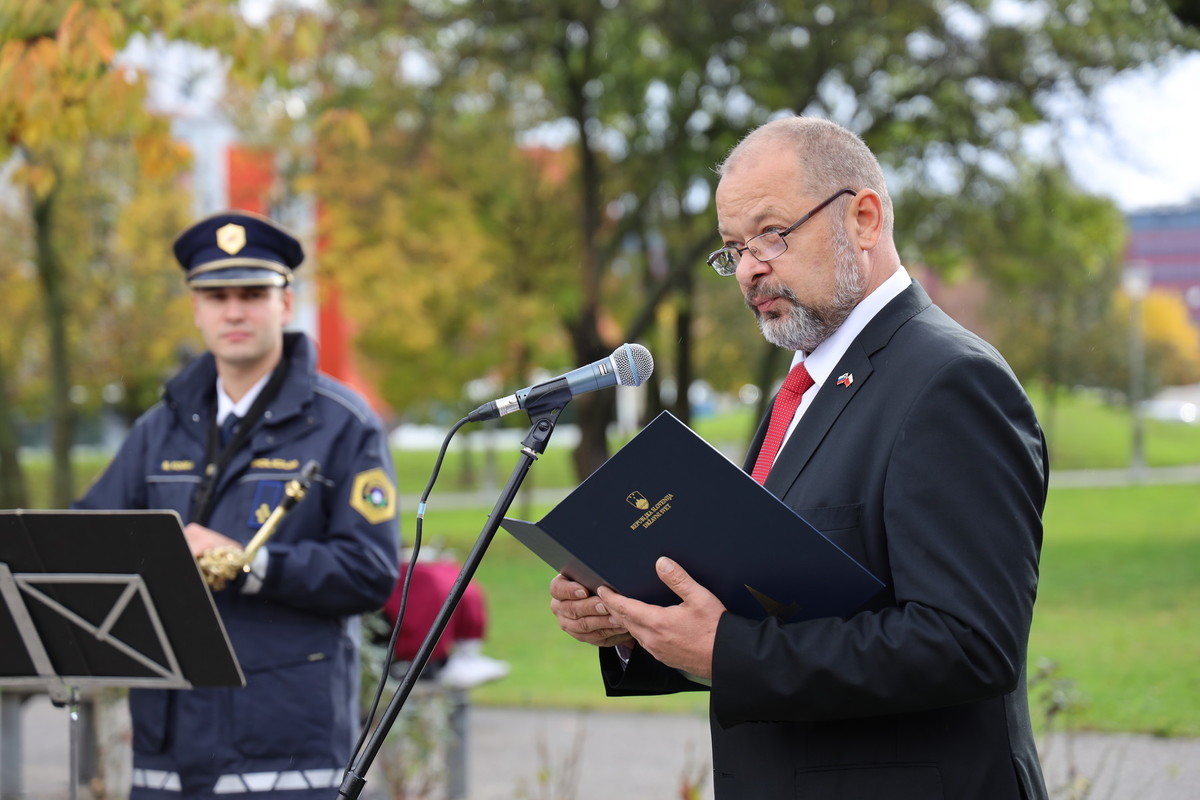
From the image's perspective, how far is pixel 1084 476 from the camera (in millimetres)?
34875

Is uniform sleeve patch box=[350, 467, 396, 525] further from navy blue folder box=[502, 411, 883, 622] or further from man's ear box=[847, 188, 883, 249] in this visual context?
man's ear box=[847, 188, 883, 249]

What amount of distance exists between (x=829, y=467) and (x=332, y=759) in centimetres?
193

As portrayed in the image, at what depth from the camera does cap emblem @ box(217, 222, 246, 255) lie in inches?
156

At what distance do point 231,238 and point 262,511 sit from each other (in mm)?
895

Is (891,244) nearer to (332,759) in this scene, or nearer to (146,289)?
(332,759)

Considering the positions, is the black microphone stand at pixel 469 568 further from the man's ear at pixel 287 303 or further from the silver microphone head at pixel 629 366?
the man's ear at pixel 287 303

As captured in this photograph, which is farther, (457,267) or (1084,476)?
(1084,476)

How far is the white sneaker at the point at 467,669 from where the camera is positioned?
7.23 m

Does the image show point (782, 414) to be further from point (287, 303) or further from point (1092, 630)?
point (1092, 630)

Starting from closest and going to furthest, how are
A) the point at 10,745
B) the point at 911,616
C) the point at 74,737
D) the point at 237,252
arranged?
the point at 911,616 < the point at 74,737 < the point at 237,252 < the point at 10,745

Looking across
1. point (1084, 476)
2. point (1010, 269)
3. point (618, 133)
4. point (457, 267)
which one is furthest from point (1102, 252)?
point (1084, 476)

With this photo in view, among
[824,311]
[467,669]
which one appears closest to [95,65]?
[824,311]

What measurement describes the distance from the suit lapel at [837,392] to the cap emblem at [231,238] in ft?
7.05

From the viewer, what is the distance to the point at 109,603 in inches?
121
